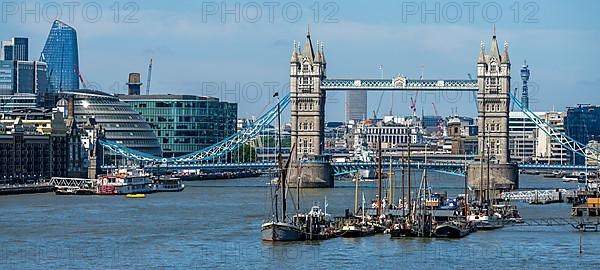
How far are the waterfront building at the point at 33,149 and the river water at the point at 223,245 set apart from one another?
2418 cm

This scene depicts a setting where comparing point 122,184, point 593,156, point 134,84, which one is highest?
point 134,84

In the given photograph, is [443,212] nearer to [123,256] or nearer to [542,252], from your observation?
[542,252]

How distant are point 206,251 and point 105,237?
23.7 feet

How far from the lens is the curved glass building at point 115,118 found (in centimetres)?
14688

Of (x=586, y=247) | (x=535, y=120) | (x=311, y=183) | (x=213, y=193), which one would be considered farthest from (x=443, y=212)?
(x=535, y=120)

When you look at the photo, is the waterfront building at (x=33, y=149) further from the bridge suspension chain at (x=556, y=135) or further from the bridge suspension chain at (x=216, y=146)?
the bridge suspension chain at (x=556, y=135)

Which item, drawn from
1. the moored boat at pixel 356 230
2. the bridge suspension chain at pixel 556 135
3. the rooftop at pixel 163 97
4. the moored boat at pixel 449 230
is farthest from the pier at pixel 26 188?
the rooftop at pixel 163 97

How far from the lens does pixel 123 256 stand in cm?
6062

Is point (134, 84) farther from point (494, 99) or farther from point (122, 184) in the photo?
point (122, 184)

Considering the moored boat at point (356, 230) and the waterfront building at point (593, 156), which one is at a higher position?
the waterfront building at point (593, 156)

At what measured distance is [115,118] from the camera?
148 meters

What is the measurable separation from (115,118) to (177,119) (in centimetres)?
1628

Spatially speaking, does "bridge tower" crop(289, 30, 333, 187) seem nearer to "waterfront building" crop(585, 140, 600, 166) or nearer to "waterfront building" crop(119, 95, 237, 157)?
"waterfront building" crop(585, 140, 600, 166)

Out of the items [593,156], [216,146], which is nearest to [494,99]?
[216,146]
